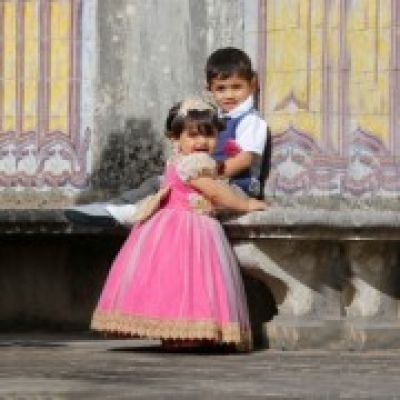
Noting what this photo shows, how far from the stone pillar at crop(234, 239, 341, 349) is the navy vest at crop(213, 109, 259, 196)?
48cm

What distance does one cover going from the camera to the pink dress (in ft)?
34.3

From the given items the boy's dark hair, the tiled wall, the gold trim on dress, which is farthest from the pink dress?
the tiled wall

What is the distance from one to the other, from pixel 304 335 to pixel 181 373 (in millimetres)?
1774

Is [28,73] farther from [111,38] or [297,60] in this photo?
[297,60]

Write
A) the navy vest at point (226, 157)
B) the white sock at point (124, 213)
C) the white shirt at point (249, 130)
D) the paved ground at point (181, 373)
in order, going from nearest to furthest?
the paved ground at point (181, 373) < the white sock at point (124, 213) < the navy vest at point (226, 157) < the white shirt at point (249, 130)

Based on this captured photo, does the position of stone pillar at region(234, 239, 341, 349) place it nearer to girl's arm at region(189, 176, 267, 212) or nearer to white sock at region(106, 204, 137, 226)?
girl's arm at region(189, 176, 267, 212)

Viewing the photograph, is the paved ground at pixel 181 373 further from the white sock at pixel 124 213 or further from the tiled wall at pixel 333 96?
the tiled wall at pixel 333 96

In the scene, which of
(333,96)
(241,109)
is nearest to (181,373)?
(241,109)

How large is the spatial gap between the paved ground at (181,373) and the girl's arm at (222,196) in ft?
2.28

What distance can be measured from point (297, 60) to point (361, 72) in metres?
0.37

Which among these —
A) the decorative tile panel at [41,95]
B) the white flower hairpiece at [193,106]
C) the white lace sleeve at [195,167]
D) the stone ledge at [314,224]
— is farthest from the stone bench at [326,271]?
the decorative tile panel at [41,95]

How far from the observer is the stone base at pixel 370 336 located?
10844 mm

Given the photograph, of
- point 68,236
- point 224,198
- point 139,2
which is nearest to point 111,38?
point 139,2

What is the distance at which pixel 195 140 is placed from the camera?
10875 mm
